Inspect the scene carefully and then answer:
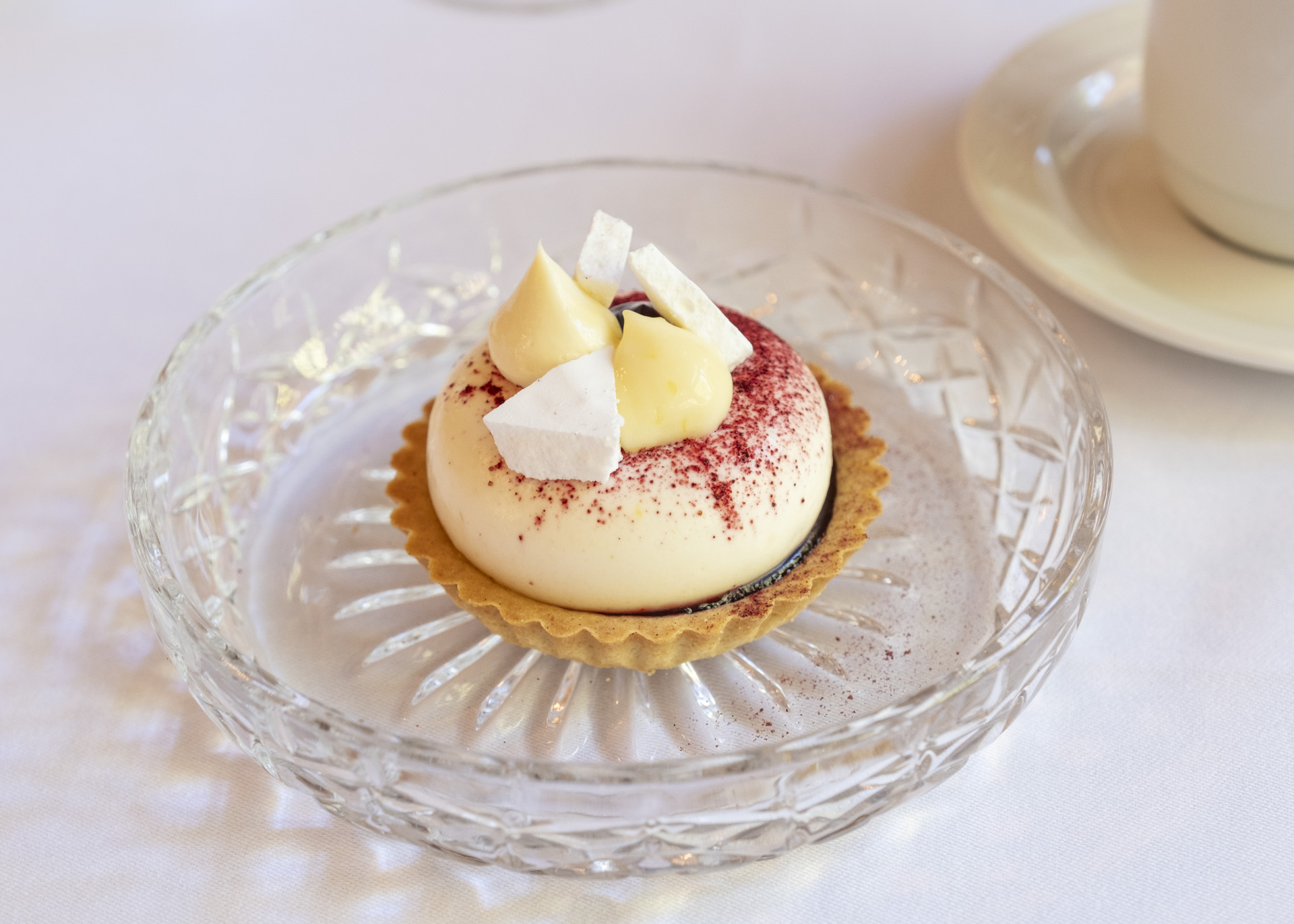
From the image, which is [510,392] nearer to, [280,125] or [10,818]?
[10,818]

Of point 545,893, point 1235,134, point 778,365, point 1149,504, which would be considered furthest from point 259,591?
point 1235,134

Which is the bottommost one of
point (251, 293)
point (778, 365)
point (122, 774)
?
point (122, 774)

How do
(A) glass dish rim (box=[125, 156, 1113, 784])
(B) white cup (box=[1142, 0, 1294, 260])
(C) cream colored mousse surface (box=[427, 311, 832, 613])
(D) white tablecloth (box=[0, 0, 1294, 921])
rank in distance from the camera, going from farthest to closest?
(B) white cup (box=[1142, 0, 1294, 260]) < (C) cream colored mousse surface (box=[427, 311, 832, 613]) < (D) white tablecloth (box=[0, 0, 1294, 921]) < (A) glass dish rim (box=[125, 156, 1113, 784])

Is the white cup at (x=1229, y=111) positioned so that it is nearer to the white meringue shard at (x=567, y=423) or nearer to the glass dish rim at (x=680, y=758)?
the glass dish rim at (x=680, y=758)

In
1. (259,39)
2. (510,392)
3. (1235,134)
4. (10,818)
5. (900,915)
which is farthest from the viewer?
(259,39)

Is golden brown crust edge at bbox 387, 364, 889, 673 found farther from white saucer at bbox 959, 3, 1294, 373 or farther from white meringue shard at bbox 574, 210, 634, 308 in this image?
white saucer at bbox 959, 3, 1294, 373

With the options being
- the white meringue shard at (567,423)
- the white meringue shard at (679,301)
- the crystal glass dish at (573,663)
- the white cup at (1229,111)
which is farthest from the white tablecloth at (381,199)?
the white meringue shard at (679,301)

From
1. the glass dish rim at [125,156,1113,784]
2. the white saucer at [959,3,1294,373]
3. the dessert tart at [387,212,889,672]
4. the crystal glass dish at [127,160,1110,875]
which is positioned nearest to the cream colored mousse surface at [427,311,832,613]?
the dessert tart at [387,212,889,672]
